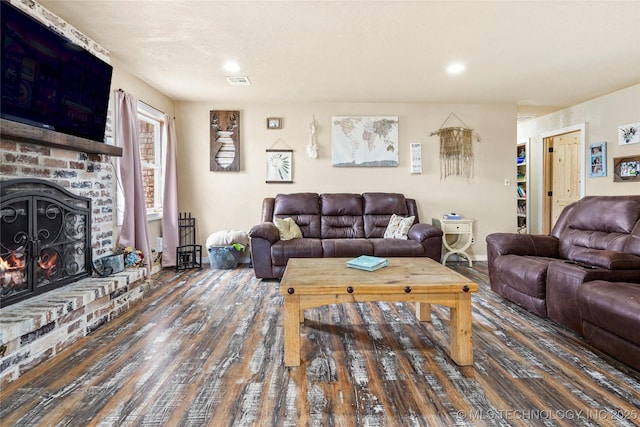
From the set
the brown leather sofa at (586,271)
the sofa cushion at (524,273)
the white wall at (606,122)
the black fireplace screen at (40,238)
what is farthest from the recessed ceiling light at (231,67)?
the white wall at (606,122)

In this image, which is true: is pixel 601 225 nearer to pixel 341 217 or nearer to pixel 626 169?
pixel 626 169

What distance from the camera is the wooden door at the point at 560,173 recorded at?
5.07 m

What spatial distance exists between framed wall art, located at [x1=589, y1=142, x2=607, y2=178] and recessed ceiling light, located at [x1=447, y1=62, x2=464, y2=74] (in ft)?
8.65

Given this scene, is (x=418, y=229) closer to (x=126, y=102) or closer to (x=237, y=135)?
(x=237, y=135)

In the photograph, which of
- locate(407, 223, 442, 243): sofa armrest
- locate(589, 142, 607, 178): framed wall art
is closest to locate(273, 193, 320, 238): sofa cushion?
locate(407, 223, 442, 243): sofa armrest

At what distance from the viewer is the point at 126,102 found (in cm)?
328

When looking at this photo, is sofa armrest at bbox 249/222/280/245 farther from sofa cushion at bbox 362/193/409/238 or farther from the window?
the window

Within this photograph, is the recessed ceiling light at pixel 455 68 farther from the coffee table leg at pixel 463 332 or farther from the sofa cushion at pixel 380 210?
the coffee table leg at pixel 463 332

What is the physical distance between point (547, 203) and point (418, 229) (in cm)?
331

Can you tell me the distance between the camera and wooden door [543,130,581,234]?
507 cm

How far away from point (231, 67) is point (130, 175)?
1521mm

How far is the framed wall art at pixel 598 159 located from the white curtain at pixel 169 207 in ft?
19.2

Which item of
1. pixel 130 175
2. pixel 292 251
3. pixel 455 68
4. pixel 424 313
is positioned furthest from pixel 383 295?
pixel 130 175

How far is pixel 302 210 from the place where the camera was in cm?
433
